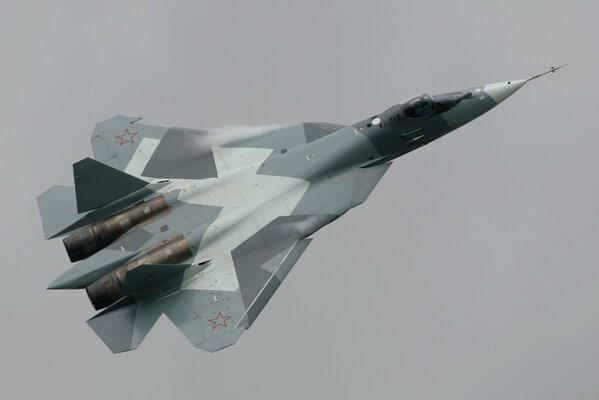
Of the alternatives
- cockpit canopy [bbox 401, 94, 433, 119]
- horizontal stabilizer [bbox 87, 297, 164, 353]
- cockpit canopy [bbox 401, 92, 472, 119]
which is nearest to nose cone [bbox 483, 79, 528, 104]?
cockpit canopy [bbox 401, 92, 472, 119]

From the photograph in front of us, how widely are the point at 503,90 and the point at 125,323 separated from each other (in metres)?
15.7

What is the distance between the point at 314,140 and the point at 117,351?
10307 mm

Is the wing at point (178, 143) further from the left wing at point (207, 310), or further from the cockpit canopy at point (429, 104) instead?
the left wing at point (207, 310)

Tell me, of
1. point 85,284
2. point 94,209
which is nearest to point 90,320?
point 85,284

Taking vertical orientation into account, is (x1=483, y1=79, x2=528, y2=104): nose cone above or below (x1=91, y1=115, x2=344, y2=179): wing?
below

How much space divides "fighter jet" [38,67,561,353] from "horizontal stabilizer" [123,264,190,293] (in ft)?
0.15

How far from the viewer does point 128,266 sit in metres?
39.3

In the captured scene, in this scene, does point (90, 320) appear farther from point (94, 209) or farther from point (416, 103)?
point (416, 103)

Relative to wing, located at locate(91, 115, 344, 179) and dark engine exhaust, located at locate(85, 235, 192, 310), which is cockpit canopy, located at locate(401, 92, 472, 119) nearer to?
wing, located at locate(91, 115, 344, 179)

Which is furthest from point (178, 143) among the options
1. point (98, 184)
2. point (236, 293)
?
point (236, 293)

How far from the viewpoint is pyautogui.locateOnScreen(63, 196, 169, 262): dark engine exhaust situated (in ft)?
132

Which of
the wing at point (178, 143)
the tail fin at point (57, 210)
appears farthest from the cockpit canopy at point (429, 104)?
the tail fin at point (57, 210)

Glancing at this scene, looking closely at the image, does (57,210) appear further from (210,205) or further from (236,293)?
(236,293)

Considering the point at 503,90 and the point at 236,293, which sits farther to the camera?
the point at 503,90
